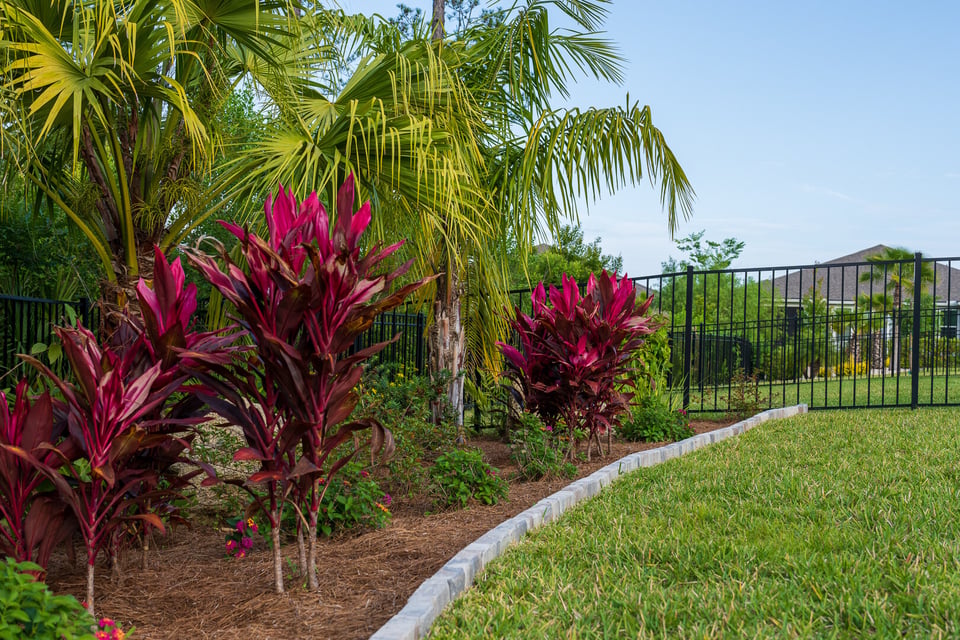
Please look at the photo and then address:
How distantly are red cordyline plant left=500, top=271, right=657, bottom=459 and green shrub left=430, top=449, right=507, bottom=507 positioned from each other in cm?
134

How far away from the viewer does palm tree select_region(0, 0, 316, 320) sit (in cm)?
405

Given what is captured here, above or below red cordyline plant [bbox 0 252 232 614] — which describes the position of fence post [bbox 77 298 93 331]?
above

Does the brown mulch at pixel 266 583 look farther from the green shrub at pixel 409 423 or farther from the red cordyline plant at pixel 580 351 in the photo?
the red cordyline plant at pixel 580 351

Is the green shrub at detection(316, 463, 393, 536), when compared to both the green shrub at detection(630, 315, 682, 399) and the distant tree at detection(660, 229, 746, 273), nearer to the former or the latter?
the green shrub at detection(630, 315, 682, 399)

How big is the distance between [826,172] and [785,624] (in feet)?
44.9

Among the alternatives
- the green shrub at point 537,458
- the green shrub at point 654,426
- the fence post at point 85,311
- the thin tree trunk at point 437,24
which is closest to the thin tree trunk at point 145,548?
the green shrub at point 537,458

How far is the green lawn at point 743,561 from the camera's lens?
2475 millimetres

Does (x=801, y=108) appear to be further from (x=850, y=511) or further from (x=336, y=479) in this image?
(x=336, y=479)

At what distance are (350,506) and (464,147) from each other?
337cm

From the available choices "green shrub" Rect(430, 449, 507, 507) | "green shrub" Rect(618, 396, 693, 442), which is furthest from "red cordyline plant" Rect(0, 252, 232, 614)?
"green shrub" Rect(618, 396, 693, 442)

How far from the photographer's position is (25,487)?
2.56 m

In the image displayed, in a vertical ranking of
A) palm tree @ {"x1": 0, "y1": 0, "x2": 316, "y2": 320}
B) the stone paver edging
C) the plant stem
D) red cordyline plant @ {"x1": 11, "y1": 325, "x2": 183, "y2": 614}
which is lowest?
the stone paver edging

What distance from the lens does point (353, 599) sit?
2.77 metres

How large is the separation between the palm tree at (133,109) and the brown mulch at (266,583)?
1.83 metres
